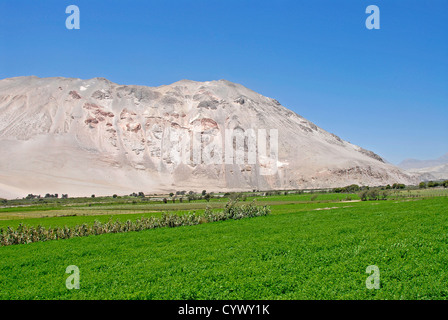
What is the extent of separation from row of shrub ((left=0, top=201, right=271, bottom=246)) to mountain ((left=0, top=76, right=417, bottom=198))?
85.9 meters

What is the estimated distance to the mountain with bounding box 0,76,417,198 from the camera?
5231 inches

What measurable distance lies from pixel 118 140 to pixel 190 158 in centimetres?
3108

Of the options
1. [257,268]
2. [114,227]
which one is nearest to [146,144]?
[114,227]

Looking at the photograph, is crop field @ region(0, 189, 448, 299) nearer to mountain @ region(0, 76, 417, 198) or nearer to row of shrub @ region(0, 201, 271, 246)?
row of shrub @ region(0, 201, 271, 246)

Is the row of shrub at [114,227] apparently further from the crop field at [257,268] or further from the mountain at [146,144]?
the mountain at [146,144]

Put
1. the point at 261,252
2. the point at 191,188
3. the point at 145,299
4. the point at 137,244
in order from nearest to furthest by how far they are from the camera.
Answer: the point at 145,299 < the point at 261,252 < the point at 137,244 < the point at 191,188

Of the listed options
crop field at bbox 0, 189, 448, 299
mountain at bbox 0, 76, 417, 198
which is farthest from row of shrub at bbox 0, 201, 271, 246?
mountain at bbox 0, 76, 417, 198

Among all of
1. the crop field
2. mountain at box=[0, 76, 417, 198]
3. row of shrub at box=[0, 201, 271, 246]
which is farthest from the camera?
mountain at box=[0, 76, 417, 198]

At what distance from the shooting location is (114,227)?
114 feet

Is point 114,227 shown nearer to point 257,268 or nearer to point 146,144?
point 257,268

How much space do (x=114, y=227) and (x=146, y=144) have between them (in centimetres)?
12341

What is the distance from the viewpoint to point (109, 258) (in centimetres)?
1988
